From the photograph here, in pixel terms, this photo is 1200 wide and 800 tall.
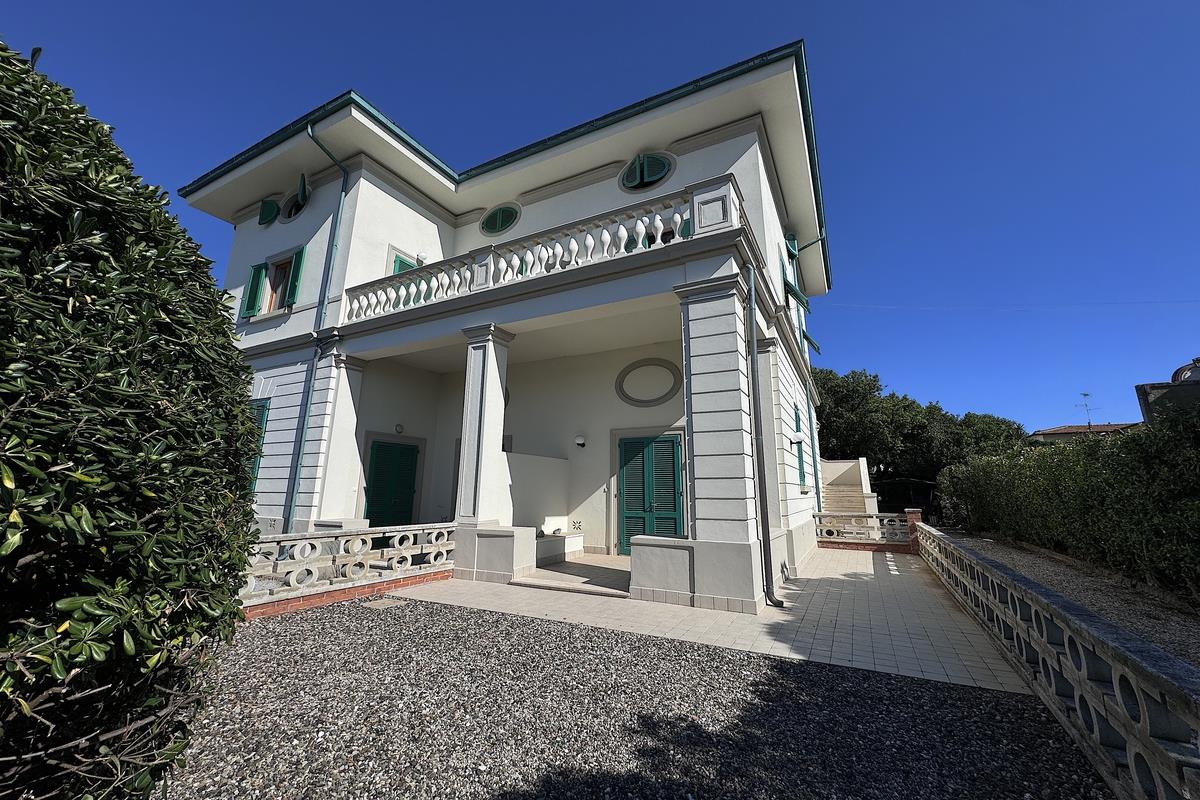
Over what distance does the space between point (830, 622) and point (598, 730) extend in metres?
3.39

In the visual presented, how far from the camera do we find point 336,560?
6.02m

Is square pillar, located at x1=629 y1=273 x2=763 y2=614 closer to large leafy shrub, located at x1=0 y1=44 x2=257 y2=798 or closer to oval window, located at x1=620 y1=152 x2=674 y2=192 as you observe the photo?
oval window, located at x1=620 y1=152 x2=674 y2=192

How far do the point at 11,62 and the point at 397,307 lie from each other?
767cm

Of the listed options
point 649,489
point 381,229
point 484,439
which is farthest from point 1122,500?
point 381,229

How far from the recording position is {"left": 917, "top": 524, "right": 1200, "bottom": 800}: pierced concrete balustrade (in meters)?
1.77

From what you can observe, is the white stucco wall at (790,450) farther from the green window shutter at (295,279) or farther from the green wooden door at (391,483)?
the green window shutter at (295,279)

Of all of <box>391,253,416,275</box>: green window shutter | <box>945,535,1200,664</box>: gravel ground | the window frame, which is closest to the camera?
<box>945,535,1200,664</box>: gravel ground

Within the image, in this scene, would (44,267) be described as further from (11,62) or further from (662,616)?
(662,616)

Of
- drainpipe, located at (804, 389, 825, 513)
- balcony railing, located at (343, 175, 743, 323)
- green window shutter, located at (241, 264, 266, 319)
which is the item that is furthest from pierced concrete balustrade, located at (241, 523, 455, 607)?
drainpipe, located at (804, 389, 825, 513)

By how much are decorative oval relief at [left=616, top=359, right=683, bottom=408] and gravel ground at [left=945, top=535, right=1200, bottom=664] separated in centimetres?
497

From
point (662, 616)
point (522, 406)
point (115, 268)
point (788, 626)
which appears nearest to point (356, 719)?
point (115, 268)

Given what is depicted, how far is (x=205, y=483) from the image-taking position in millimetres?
1799

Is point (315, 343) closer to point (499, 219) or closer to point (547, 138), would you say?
point (499, 219)

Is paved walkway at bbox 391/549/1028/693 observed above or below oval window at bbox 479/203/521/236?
below
